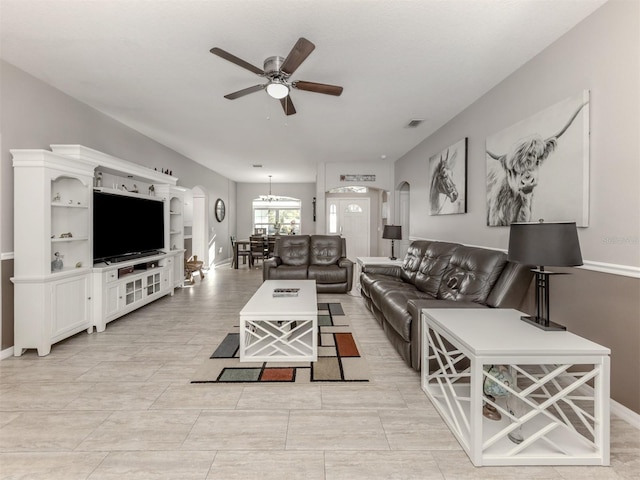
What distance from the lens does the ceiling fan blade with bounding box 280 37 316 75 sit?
2055 mm

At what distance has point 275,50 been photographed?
2539 millimetres

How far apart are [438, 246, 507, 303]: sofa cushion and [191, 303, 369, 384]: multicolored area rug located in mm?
1030

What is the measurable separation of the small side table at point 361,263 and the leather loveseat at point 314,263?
16cm

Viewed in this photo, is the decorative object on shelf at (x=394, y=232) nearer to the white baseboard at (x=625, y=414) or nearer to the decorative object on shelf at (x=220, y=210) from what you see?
the white baseboard at (x=625, y=414)

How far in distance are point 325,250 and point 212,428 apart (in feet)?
14.1

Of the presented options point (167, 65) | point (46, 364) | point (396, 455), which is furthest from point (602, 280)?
point (46, 364)

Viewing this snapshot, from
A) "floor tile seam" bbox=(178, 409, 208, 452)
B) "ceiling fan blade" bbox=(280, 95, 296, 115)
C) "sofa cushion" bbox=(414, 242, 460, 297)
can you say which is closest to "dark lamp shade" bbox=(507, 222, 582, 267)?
"sofa cushion" bbox=(414, 242, 460, 297)

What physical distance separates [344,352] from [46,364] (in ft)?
8.20

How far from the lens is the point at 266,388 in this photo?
2203 millimetres

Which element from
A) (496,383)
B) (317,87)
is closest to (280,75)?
(317,87)

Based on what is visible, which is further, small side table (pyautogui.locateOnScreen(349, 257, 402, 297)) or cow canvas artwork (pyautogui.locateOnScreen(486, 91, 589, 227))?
small side table (pyautogui.locateOnScreen(349, 257, 402, 297))

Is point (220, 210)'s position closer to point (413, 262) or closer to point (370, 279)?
point (370, 279)

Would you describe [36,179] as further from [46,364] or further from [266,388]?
[266,388]

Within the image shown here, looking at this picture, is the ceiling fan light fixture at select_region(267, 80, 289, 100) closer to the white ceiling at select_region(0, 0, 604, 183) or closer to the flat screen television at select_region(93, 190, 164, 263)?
the white ceiling at select_region(0, 0, 604, 183)
